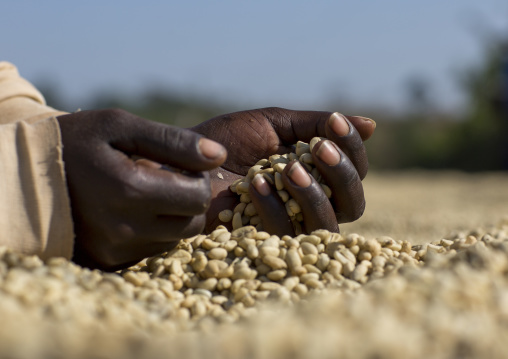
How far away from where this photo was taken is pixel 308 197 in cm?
203

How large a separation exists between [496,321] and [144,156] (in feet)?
3.30

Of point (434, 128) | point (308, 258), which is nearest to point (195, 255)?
point (308, 258)

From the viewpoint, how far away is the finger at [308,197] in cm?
203

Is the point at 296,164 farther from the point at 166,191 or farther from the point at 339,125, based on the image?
the point at 166,191

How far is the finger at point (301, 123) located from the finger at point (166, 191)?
74 cm

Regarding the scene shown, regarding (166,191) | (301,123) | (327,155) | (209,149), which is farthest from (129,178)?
(301,123)

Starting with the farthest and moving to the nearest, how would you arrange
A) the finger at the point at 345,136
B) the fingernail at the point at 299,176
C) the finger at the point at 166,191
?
1. the finger at the point at 345,136
2. the fingernail at the point at 299,176
3. the finger at the point at 166,191

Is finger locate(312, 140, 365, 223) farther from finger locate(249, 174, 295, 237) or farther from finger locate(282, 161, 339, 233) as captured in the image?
finger locate(249, 174, 295, 237)

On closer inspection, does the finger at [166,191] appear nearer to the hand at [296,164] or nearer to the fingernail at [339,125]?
the hand at [296,164]

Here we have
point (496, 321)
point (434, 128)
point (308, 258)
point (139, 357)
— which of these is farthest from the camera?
point (434, 128)

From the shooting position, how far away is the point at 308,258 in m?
1.77

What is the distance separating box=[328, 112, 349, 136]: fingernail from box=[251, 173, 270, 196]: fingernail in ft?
1.05

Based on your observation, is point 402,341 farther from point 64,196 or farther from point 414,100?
point 414,100

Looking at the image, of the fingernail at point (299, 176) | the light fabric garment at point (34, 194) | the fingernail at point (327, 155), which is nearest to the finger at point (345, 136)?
the fingernail at point (327, 155)
